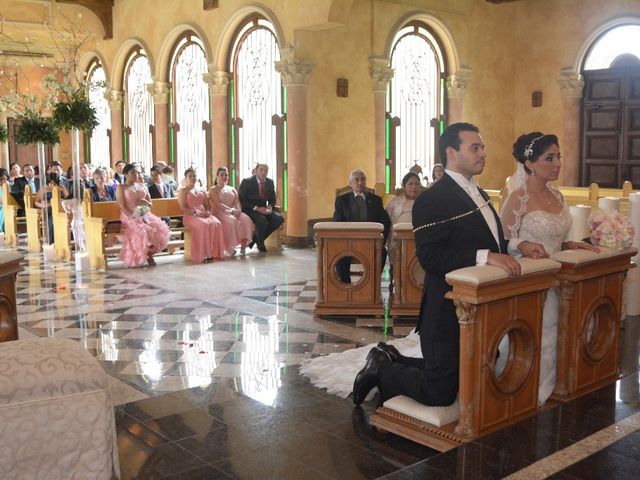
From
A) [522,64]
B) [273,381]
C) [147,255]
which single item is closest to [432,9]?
[522,64]

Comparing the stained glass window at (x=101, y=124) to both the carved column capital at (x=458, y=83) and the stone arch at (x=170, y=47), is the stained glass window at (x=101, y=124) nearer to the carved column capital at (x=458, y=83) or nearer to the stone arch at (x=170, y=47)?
the stone arch at (x=170, y=47)

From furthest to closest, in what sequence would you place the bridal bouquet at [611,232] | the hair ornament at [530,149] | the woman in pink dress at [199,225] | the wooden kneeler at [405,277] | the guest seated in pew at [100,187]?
the guest seated in pew at [100,187] → the woman in pink dress at [199,225] → the wooden kneeler at [405,277] → the bridal bouquet at [611,232] → the hair ornament at [530,149]

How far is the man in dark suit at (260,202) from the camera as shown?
12578 millimetres

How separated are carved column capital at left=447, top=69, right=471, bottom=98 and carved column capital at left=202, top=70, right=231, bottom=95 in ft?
14.0

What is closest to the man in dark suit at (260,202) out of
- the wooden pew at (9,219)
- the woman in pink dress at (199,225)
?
the woman in pink dress at (199,225)

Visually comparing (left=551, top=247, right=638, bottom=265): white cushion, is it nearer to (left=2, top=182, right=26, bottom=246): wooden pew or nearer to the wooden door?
the wooden door

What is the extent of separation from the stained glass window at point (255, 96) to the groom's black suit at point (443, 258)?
10047 mm

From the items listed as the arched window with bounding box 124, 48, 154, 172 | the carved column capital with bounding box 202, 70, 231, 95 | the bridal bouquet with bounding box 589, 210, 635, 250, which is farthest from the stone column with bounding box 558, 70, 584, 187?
the bridal bouquet with bounding box 589, 210, 635, 250

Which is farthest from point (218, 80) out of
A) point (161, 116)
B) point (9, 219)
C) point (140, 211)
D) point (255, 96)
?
point (9, 219)

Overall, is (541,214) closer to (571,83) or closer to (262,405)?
(262,405)

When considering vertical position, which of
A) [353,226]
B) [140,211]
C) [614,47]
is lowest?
[140,211]

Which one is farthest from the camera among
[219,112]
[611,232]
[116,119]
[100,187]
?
[116,119]

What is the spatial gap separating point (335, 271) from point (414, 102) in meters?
8.04

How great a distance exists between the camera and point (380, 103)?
13836 millimetres
